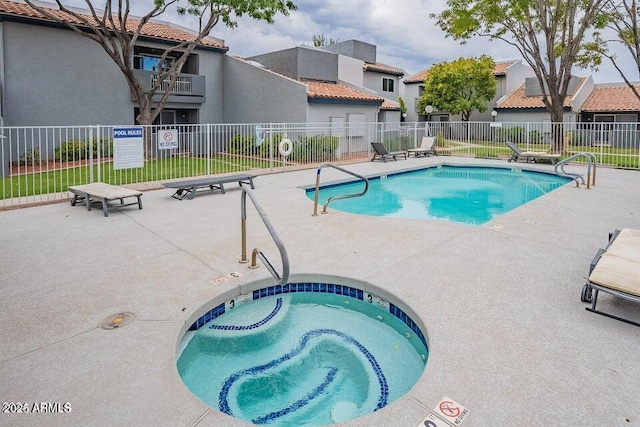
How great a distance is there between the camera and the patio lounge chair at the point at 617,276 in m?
3.71

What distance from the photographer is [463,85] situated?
3120cm

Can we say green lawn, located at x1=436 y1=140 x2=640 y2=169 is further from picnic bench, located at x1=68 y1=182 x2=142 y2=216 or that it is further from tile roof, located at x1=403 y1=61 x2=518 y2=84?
picnic bench, located at x1=68 y1=182 x2=142 y2=216

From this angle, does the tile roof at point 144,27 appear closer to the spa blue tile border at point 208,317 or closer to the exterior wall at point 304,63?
the exterior wall at point 304,63

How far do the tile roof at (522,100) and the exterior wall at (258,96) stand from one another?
2032 centimetres

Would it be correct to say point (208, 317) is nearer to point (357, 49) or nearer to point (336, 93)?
point (336, 93)

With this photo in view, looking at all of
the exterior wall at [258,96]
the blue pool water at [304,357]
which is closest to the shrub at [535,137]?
the exterior wall at [258,96]

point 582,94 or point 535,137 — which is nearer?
point 535,137

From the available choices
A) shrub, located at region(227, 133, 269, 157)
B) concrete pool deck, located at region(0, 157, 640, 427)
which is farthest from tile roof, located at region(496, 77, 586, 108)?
concrete pool deck, located at region(0, 157, 640, 427)

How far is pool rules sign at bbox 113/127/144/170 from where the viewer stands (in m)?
10.2

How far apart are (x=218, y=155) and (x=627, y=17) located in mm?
22025

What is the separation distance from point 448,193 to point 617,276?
29.6 ft

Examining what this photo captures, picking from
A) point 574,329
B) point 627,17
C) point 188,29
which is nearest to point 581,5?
point 627,17

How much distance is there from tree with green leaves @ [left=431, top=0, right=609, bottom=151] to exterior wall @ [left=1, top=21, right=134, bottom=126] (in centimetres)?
1683

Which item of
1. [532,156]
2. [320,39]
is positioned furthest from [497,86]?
[320,39]
